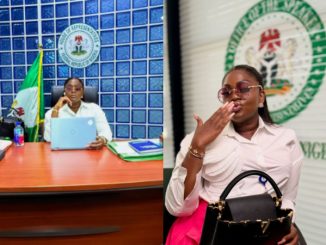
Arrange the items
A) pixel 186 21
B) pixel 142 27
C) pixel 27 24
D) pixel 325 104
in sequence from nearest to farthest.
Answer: pixel 325 104 < pixel 186 21 < pixel 142 27 < pixel 27 24

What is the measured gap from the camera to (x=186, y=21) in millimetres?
640

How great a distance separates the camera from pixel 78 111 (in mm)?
2055

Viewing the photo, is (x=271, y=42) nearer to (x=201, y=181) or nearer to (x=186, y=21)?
(x=186, y=21)

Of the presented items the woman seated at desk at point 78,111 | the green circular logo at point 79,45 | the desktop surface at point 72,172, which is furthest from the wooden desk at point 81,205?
the green circular logo at point 79,45

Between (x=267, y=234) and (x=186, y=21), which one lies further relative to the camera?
(x=186, y=21)

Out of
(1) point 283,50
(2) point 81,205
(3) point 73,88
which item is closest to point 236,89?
(1) point 283,50

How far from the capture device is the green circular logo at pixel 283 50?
54 cm

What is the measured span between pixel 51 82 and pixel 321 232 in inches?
113

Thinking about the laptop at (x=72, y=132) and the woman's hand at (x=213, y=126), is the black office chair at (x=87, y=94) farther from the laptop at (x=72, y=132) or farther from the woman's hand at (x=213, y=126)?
the woman's hand at (x=213, y=126)

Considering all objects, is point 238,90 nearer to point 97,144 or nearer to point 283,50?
point 283,50

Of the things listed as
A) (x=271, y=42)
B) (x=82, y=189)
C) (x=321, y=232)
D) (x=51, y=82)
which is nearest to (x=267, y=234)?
(x=321, y=232)

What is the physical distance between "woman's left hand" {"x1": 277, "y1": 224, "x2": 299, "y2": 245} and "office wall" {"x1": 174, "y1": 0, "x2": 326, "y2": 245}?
0.09ft

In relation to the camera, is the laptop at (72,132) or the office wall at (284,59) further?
the laptop at (72,132)

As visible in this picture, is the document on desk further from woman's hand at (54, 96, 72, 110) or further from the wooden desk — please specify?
woman's hand at (54, 96, 72, 110)
